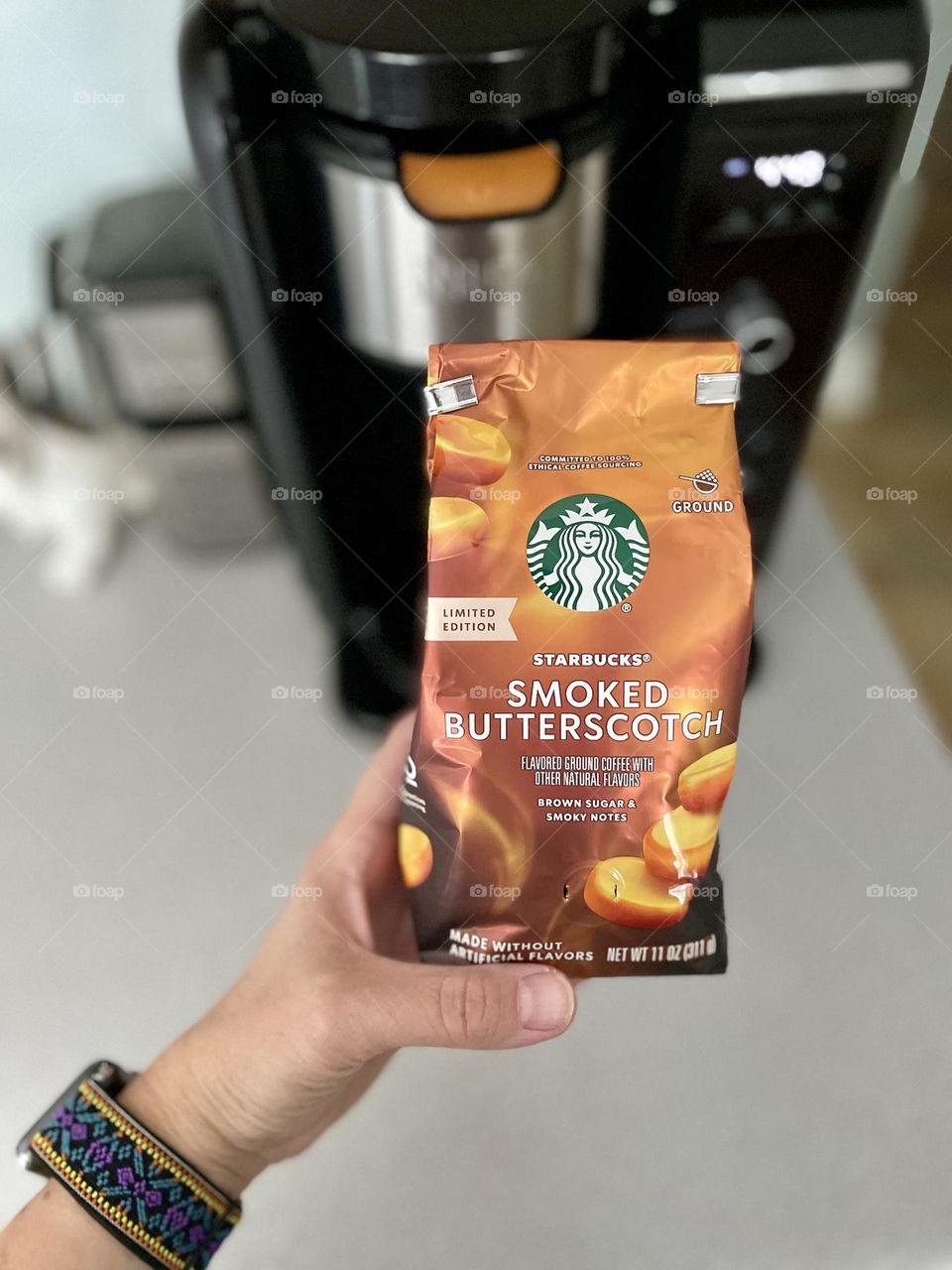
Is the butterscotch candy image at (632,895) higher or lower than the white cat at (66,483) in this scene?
lower

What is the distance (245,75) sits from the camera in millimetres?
561

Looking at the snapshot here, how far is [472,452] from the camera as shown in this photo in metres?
0.51

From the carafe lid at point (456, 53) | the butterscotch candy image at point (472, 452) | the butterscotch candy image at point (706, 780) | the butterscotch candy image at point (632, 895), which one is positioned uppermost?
the carafe lid at point (456, 53)

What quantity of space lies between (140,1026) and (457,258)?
0.53 meters

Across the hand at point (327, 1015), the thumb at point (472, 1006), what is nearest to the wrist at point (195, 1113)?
the hand at point (327, 1015)

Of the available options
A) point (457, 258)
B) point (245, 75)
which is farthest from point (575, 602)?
point (245, 75)

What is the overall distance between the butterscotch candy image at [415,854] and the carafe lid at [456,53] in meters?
0.39

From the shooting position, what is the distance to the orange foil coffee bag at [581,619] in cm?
50

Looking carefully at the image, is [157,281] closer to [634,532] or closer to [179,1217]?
[634,532]

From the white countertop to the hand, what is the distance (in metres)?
0.05

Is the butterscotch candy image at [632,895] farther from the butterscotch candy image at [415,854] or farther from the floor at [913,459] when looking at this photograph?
the floor at [913,459]

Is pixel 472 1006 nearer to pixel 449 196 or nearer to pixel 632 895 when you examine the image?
pixel 632 895

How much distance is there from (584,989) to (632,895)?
0.49ft

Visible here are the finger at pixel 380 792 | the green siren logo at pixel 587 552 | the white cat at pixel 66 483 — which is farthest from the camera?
the white cat at pixel 66 483
